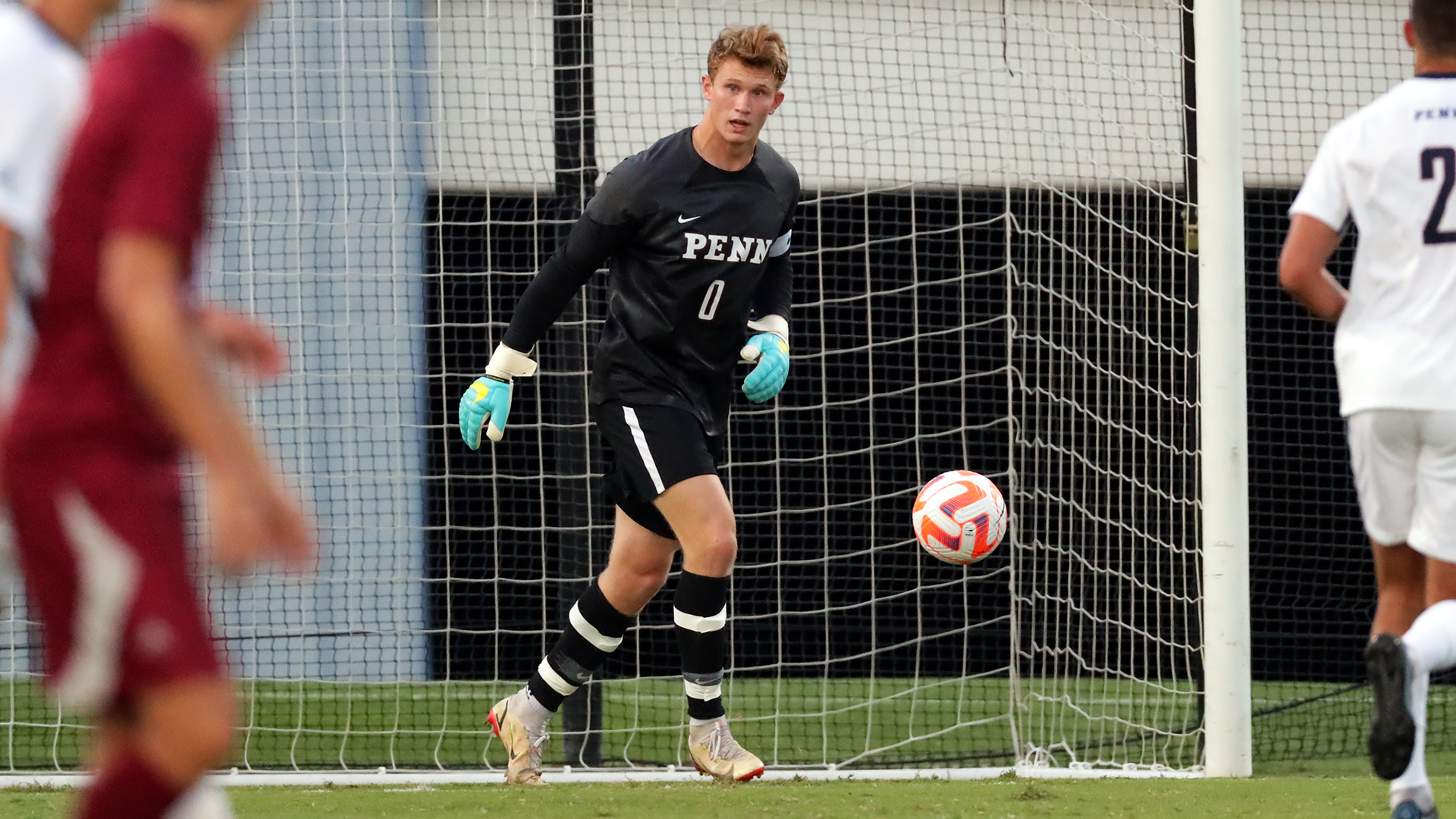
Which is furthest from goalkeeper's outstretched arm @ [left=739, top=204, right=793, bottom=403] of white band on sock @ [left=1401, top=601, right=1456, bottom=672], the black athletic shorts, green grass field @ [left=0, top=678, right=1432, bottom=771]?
white band on sock @ [left=1401, top=601, right=1456, bottom=672]

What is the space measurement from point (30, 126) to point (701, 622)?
3.16 metres

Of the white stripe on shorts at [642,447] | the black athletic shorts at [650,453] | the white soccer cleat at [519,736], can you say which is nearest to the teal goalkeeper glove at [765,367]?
the black athletic shorts at [650,453]

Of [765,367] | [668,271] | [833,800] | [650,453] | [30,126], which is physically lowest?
[833,800]

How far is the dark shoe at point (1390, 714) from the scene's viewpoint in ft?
11.1

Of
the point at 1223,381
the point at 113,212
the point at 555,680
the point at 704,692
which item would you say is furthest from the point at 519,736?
the point at 113,212

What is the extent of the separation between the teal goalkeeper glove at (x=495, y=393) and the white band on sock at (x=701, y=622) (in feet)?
2.57

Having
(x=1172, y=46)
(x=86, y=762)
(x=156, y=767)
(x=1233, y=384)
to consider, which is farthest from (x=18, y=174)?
(x=1172, y=46)

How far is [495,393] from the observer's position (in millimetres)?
5391

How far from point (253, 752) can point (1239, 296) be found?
409cm

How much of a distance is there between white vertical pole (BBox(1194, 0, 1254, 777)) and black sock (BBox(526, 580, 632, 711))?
1917 mm

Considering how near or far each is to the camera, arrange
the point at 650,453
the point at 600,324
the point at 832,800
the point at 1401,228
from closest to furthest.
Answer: the point at 1401,228
the point at 832,800
the point at 650,453
the point at 600,324

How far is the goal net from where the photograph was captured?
6.79 meters

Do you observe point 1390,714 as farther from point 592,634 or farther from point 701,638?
point 592,634

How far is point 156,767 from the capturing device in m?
2.11
